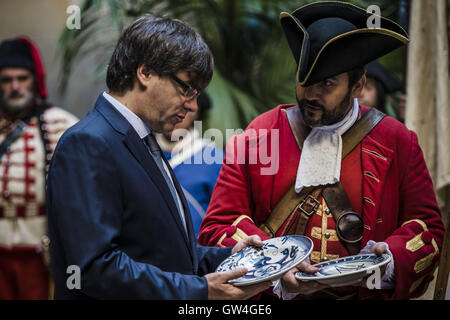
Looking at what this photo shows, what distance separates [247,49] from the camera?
4582 millimetres

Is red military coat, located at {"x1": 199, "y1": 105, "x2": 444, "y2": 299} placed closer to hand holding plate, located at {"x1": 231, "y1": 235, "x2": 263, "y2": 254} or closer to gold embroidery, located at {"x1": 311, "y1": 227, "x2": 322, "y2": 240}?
gold embroidery, located at {"x1": 311, "y1": 227, "x2": 322, "y2": 240}

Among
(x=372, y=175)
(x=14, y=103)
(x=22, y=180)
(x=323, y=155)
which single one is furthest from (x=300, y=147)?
(x=14, y=103)

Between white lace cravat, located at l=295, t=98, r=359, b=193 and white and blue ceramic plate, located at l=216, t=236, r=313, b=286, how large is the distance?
31 centimetres

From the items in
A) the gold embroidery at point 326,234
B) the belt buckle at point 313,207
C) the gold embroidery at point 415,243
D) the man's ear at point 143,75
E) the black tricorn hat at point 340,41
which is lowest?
the gold embroidery at point 415,243

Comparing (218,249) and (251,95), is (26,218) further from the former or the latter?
(218,249)

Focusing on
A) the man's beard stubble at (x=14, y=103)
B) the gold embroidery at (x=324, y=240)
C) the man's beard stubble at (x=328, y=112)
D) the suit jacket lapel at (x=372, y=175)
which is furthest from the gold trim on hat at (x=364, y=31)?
the man's beard stubble at (x=14, y=103)

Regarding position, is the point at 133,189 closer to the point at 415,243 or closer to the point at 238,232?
the point at 238,232

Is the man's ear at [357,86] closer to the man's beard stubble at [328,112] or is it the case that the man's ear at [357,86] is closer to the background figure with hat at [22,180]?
the man's beard stubble at [328,112]

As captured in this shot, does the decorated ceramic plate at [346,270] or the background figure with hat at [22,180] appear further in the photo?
the background figure with hat at [22,180]

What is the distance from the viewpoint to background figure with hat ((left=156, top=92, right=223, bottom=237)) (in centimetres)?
347

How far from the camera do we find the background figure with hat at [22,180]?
159 inches

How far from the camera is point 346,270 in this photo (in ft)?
7.04

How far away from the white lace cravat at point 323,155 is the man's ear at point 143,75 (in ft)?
2.49
